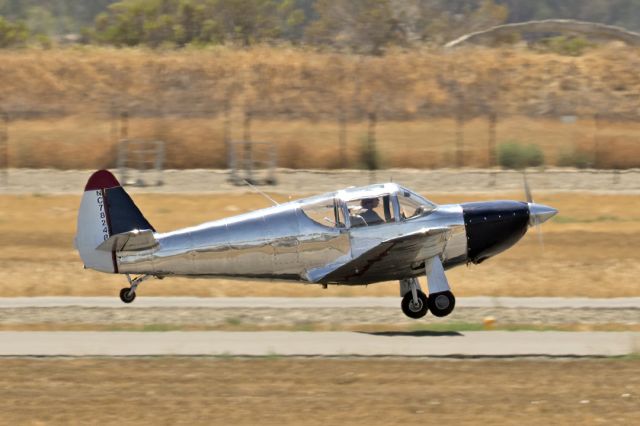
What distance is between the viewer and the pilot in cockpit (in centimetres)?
1955

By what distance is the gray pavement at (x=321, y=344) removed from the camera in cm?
1686

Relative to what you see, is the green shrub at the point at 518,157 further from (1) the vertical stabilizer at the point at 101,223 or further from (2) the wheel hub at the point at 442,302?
(1) the vertical stabilizer at the point at 101,223

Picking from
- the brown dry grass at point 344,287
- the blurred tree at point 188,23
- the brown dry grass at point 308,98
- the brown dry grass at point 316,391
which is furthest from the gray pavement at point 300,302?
the blurred tree at point 188,23

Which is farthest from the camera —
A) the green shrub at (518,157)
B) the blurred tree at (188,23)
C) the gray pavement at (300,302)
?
the blurred tree at (188,23)

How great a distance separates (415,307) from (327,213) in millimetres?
1965

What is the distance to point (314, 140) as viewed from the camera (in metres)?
49.2

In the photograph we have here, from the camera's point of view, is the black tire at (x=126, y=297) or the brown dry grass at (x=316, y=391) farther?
the black tire at (x=126, y=297)

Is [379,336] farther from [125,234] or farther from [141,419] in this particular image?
[141,419]

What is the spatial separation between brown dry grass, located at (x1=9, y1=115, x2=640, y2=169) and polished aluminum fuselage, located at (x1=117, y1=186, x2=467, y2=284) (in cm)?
2581

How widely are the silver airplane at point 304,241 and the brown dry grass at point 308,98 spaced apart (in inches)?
1061

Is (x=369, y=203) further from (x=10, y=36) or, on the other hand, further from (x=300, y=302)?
(x=10, y=36)

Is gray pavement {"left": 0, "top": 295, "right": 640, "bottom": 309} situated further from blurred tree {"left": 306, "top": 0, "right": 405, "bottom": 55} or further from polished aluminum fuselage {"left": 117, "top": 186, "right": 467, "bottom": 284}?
blurred tree {"left": 306, "top": 0, "right": 405, "bottom": 55}

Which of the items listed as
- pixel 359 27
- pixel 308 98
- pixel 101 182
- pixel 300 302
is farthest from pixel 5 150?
pixel 359 27

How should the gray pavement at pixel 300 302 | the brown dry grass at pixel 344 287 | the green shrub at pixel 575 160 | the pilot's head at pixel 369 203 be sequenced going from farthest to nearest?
the green shrub at pixel 575 160 → the brown dry grass at pixel 344 287 → the gray pavement at pixel 300 302 → the pilot's head at pixel 369 203
